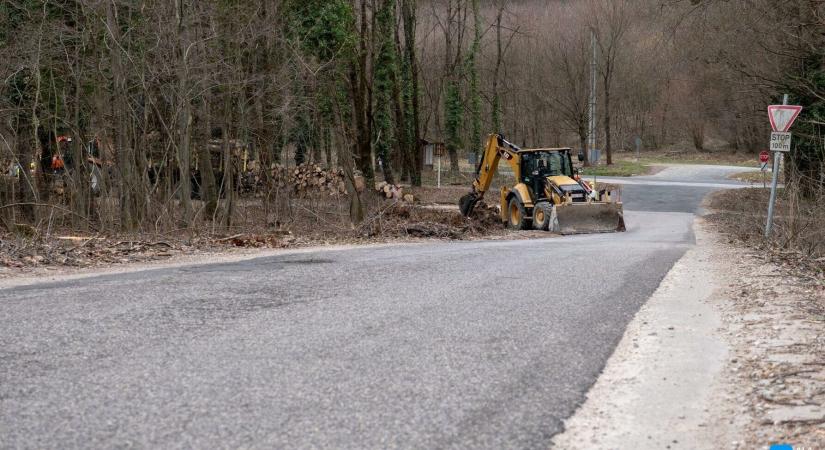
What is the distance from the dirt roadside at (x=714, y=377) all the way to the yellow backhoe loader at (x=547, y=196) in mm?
15211

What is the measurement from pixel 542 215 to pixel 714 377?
20.5 m

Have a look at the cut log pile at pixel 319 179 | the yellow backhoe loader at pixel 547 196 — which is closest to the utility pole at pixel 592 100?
the cut log pile at pixel 319 179

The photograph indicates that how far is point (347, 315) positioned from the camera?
28.3 ft

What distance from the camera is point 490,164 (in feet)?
97.8

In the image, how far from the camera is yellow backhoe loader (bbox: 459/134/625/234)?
2648cm

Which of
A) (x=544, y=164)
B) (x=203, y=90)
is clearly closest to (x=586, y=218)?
(x=544, y=164)

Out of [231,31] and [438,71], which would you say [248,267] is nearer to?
[231,31]

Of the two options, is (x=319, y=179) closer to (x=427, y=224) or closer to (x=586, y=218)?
(x=586, y=218)

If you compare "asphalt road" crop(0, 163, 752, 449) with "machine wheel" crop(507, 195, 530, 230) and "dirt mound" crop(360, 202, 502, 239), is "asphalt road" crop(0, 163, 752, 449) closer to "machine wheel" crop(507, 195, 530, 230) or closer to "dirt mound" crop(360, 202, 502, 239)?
"dirt mound" crop(360, 202, 502, 239)

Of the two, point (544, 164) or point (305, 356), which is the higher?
point (544, 164)

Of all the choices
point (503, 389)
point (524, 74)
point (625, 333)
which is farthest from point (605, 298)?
point (524, 74)

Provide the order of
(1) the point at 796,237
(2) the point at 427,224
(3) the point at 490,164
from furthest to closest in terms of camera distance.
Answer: (3) the point at 490,164
(2) the point at 427,224
(1) the point at 796,237

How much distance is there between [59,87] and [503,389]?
2042 cm

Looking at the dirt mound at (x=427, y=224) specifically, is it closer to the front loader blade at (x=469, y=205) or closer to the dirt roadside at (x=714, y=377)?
the front loader blade at (x=469, y=205)
